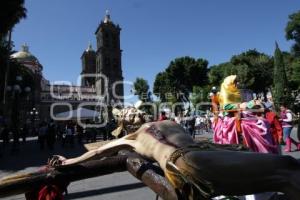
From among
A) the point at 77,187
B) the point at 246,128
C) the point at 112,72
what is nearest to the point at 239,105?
the point at 246,128

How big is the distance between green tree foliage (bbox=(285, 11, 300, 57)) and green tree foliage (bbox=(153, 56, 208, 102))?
1526 centimetres

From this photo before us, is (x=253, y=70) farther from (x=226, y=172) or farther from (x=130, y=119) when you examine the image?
(x=226, y=172)

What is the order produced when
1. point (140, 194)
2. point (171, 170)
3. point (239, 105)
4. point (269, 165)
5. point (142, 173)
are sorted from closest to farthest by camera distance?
point (269, 165)
point (171, 170)
point (142, 173)
point (239, 105)
point (140, 194)

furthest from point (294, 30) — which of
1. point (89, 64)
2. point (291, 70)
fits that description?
point (89, 64)

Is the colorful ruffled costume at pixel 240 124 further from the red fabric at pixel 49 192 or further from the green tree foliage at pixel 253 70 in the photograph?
the green tree foliage at pixel 253 70

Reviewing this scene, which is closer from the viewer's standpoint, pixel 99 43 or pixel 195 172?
pixel 195 172

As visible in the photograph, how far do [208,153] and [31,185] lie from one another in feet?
2.78

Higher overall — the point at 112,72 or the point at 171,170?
the point at 112,72

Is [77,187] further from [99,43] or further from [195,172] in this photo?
[99,43]

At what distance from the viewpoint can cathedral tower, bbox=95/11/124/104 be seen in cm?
9119

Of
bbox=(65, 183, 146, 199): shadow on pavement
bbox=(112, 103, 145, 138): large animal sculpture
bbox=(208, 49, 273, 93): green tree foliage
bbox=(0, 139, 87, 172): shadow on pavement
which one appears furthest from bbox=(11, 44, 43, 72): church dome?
bbox=(112, 103, 145, 138): large animal sculpture

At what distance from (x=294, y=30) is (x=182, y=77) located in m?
19.8

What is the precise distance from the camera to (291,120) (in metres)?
14.0

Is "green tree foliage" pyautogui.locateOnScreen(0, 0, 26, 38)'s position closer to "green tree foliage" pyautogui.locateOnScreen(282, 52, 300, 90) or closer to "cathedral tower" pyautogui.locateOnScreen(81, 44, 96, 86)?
"green tree foliage" pyautogui.locateOnScreen(282, 52, 300, 90)
